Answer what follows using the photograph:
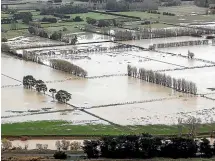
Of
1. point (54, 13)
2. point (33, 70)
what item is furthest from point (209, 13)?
point (33, 70)

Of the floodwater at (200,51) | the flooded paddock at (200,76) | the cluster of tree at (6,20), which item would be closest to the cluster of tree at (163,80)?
the flooded paddock at (200,76)

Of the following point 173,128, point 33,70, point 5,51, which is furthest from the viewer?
point 5,51

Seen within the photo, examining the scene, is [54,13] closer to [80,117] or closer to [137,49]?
[137,49]

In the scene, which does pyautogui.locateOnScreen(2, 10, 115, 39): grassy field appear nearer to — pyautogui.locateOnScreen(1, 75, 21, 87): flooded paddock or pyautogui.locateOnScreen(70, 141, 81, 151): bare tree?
pyautogui.locateOnScreen(1, 75, 21, 87): flooded paddock

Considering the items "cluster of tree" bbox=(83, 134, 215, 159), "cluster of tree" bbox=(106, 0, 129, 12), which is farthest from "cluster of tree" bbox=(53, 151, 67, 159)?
"cluster of tree" bbox=(106, 0, 129, 12)

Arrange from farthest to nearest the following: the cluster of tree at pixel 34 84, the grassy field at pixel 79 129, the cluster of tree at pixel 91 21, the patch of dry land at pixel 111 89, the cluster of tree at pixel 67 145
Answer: the cluster of tree at pixel 91 21
the cluster of tree at pixel 34 84
the patch of dry land at pixel 111 89
the grassy field at pixel 79 129
the cluster of tree at pixel 67 145

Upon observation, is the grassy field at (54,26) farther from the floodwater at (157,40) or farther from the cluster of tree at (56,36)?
the floodwater at (157,40)
